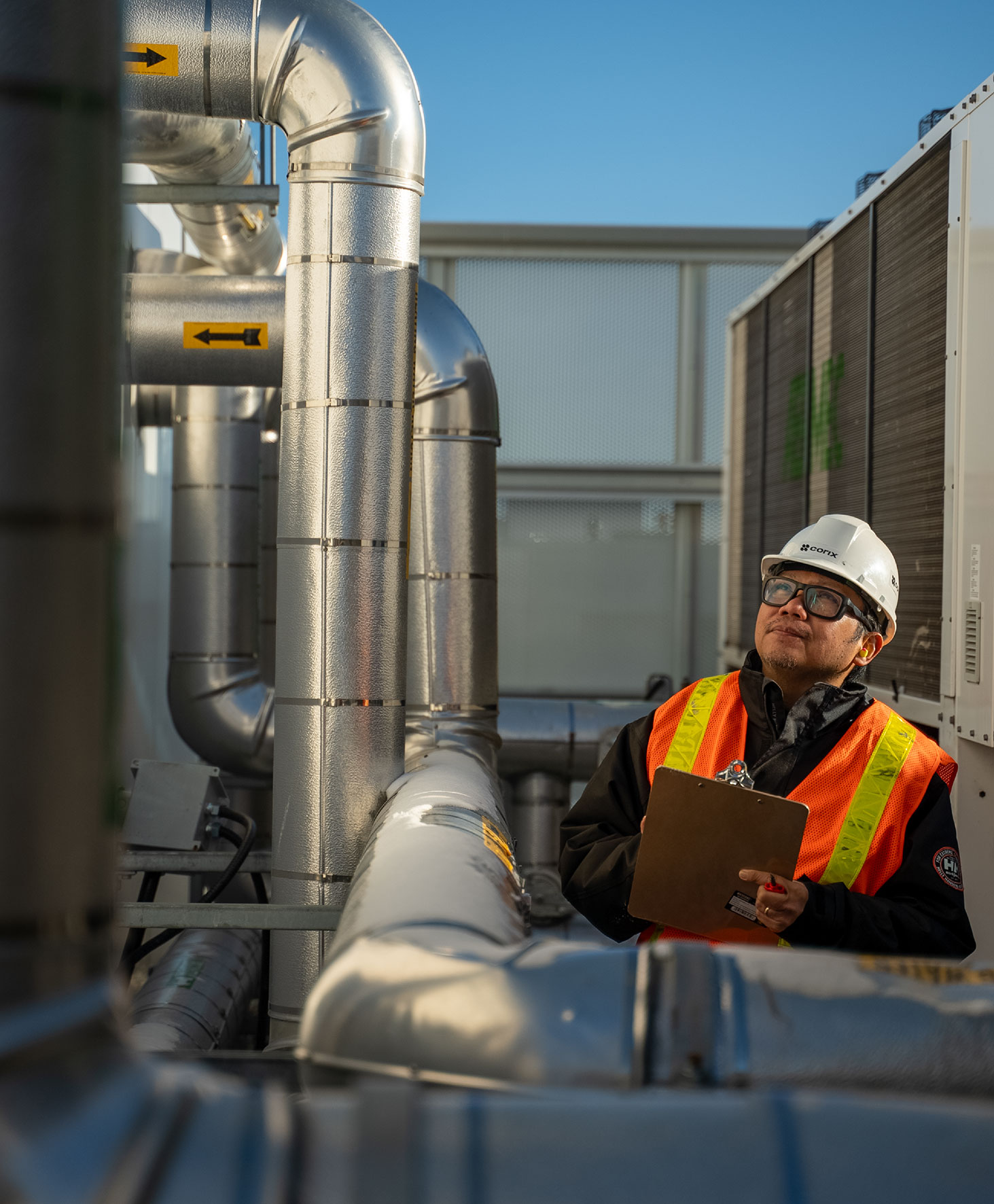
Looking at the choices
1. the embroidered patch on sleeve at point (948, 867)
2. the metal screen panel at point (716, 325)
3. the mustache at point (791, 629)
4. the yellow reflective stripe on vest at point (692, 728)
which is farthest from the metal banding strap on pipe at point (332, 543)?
the metal screen panel at point (716, 325)

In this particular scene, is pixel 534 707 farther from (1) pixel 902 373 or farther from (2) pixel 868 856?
(2) pixel 868 856

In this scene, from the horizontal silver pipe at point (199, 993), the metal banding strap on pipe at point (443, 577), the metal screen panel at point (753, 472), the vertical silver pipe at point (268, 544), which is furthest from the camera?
the vertical silver pipe at point (268, 544)

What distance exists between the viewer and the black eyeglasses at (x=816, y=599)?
236 cm

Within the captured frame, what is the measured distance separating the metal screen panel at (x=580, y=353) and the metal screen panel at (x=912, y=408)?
14.1 ft

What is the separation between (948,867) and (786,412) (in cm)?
324

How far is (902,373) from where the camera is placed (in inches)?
136

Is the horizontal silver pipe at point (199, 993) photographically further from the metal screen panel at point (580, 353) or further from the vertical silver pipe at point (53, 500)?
the metal screen panel at point (580, 353)

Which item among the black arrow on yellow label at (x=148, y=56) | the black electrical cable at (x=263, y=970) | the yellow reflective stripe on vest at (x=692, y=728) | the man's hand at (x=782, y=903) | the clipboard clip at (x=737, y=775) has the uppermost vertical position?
the black arrow on yellow label at (x=148, y=56)

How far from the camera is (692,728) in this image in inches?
91.5

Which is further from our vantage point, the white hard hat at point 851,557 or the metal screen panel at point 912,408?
the metal screen panel at point 912,408

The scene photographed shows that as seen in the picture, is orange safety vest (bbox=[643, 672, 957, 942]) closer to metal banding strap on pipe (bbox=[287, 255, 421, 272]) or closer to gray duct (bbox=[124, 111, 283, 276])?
metal banding strap on pipe (bbox=[287, 255, 421, 272])

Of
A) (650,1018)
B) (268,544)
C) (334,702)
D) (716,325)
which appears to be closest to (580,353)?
(716,325)

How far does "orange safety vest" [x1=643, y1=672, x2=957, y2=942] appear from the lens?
2.10 m

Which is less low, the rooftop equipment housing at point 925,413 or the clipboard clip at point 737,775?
the rooftop equipment housing at point 925,413
